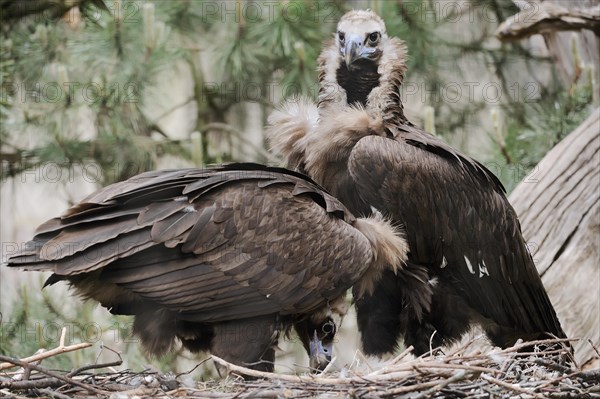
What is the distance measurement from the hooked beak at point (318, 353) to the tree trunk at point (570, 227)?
70.5 inches

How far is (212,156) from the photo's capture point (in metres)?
8.04

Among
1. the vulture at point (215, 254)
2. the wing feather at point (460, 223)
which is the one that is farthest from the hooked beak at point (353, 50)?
the vulture at point (215, 254)

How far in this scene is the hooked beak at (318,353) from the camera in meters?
4.79

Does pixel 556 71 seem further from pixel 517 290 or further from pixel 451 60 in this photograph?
pixel 517 290

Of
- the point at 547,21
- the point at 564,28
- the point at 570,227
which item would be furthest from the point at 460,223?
the point at 564,28

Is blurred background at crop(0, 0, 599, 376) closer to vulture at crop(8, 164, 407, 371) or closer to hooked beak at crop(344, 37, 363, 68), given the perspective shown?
hooked beak at crop(344, 37, 363, 68)

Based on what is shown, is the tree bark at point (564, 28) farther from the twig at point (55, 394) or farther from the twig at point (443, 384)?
the twig at point (55, 394)

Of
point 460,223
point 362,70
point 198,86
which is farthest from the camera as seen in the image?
point 198,86

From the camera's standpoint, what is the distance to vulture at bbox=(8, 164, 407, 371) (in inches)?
166

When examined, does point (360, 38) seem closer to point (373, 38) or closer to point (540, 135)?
point (373, 38)

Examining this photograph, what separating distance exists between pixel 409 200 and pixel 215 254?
1.15 m

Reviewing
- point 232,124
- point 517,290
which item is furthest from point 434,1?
point 517,290

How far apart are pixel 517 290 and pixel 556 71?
3.48m

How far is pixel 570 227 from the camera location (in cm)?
618
